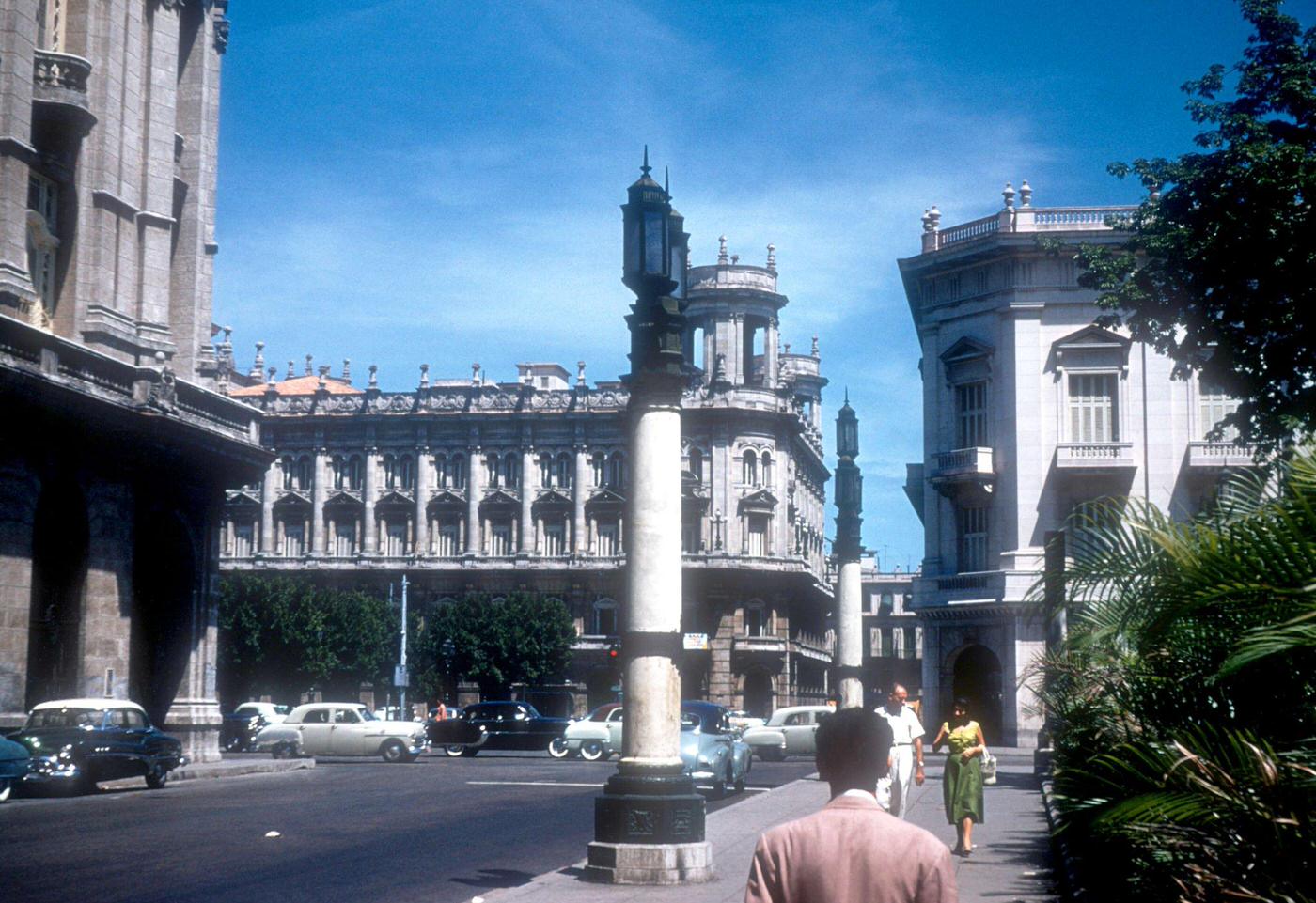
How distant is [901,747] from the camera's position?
1614 centimetres

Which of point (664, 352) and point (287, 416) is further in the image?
point (287, 416)

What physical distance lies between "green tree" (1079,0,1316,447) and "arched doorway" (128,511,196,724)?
22.1 m

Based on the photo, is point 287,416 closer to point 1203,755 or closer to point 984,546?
point 984,546

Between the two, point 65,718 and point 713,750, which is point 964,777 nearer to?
point 713,750

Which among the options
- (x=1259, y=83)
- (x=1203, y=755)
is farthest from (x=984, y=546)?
(x=1203, y=755)

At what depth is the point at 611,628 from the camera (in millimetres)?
82375

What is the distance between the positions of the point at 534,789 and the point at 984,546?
23.0 metres

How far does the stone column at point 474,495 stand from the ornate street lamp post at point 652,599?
69.3 metres

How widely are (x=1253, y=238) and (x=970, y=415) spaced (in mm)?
27338

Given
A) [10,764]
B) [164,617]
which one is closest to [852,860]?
[10,764]

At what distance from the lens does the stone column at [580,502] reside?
82.9 meters

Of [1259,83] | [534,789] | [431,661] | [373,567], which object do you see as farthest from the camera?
[373,567]

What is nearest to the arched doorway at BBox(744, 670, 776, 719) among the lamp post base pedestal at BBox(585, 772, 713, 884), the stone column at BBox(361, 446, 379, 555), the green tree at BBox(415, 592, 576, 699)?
the green tree at BBox(415, 592, 576, 699)

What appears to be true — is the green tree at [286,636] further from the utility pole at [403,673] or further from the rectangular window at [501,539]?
the rectangular window at [501,539]
